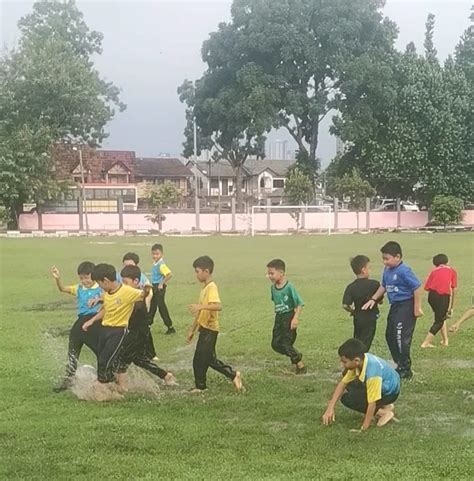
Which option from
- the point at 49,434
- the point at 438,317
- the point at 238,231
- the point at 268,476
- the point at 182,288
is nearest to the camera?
the point at 268,476

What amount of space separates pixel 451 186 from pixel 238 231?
16372 millimetres

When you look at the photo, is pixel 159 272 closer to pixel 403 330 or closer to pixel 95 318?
pixel 95 318

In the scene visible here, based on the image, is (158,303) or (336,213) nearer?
(158,303)

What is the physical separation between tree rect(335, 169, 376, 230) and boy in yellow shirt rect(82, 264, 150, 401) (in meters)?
49.4

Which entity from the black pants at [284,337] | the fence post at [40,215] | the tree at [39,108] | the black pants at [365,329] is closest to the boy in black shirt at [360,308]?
the black pants at [365,329]

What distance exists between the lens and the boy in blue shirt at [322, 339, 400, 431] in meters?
6.66

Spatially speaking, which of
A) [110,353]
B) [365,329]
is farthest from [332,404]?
[110,353]

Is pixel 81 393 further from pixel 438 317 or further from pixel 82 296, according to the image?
pixel 438 317

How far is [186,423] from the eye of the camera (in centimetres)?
700

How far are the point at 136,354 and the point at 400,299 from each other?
316cm

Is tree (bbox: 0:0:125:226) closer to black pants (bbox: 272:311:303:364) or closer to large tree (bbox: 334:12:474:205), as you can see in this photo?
large tree (bbox: 334:12:474:205)

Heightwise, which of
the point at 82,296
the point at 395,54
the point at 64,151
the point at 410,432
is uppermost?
the point at 395,54

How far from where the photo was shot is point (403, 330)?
8758 mm

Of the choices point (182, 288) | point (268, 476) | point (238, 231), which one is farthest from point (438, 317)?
point (238, 231)
